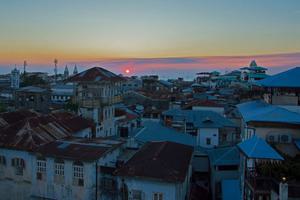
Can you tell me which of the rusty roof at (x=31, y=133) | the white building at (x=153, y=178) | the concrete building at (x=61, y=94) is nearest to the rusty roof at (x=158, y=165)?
the white building at (x=153, y=178)

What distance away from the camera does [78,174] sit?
23219mm

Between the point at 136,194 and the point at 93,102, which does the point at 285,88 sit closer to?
the point at 136,194

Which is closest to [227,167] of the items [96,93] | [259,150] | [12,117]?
[259,150]

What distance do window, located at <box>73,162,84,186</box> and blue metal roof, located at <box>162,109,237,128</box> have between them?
1784 centimetres

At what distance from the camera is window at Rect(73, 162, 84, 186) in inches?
909

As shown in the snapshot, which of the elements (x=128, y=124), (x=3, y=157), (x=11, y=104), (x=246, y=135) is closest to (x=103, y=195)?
(x=3, y=157)

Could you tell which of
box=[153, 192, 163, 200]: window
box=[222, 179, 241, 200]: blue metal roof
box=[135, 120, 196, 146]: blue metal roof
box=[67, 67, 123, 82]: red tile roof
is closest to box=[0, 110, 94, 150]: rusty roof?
box=[67, 67, 123, 82]: red tile roof

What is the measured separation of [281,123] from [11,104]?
166ft

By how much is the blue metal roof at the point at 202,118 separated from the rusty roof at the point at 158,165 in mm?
13586

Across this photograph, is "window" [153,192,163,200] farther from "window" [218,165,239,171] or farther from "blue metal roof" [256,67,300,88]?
"blue metal roof" [256,67,300,88]

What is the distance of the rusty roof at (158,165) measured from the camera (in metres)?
20.6

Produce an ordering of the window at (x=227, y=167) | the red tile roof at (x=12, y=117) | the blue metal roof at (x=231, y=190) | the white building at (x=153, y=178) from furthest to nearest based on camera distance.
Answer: the red tile roof at (x=12, y=117) → the window at (x=227, y=167) → the blue metal roof at (x=231, y=190) → the white building at (x=153, y=178)

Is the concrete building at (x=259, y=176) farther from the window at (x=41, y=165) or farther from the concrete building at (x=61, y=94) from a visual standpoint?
the concrete building at (x=61, y=94)

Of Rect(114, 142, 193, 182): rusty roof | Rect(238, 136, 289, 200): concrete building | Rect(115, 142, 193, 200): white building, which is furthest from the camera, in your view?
Rect(114, 142, 193, 182): rusty roof
